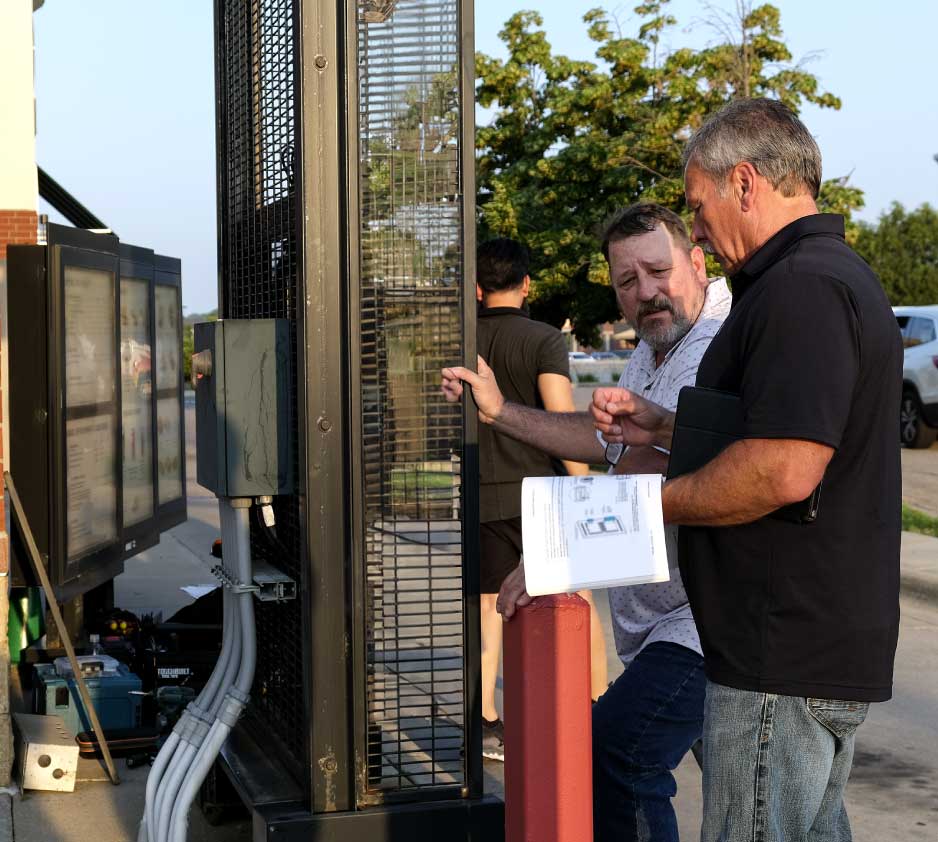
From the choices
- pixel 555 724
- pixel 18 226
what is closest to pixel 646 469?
pixel 555 724

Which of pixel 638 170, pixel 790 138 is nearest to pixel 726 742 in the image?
pixel 790 138

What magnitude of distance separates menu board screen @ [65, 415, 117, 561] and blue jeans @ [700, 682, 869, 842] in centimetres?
384

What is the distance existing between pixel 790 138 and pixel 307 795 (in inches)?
85.4

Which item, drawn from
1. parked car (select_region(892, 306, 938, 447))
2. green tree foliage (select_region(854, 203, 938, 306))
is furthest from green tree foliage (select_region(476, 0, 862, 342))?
green tree foliage (select_region(854, 203, 938, 306))

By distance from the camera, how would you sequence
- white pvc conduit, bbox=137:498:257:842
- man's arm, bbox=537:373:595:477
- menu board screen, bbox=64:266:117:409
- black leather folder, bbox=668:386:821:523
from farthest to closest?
menu board screen, bbox=64:266:117:409 < man's arm, bbox=537:373:595:477 < white pvc conduit, bbox=137:498:257:842 < black leather folder, bbox=668:386:821:523

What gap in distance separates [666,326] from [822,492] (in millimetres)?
1276

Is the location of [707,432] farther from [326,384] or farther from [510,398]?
[510,398]

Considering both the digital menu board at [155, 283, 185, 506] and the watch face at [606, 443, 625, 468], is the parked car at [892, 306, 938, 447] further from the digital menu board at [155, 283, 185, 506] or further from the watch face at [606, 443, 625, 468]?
the watch face at [606, 443, 625, 468]

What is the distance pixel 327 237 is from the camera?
11.9 ft

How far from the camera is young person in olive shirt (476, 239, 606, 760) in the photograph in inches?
223

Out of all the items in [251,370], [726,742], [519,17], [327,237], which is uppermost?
[519,17]

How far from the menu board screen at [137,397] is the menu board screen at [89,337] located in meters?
0.77

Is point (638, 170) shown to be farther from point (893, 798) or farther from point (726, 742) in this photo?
point (726, 742)

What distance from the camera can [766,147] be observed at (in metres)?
2.63
